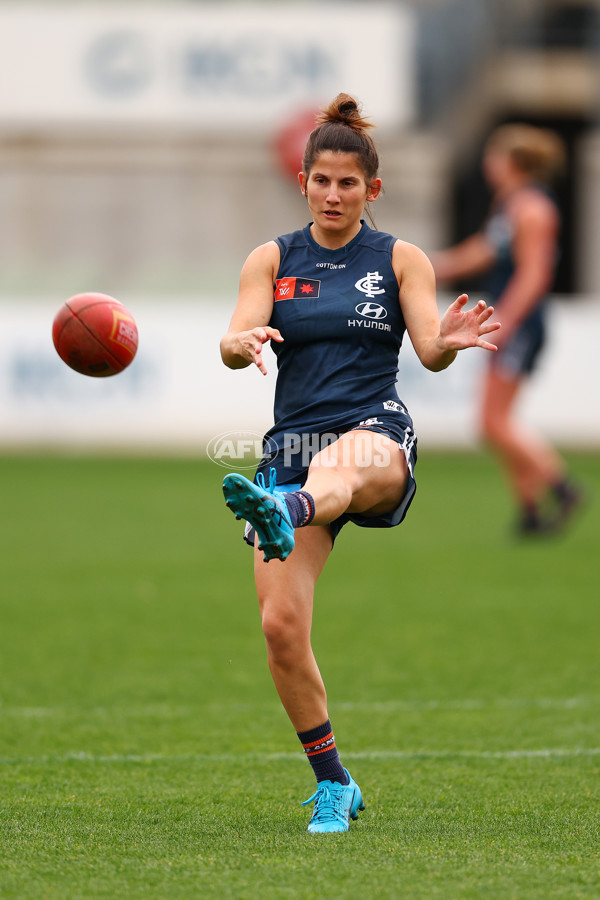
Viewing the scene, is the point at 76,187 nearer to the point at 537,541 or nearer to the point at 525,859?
the point at 537,541

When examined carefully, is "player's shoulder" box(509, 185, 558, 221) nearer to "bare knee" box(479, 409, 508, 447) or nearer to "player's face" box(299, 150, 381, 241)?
"bare knee" box(479, 409, 508, 447)

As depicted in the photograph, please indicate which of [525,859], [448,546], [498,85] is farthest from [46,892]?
[498,85]

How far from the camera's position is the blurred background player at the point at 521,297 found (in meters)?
10.0

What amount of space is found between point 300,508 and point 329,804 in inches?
35.6

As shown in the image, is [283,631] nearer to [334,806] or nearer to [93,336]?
[334,806]

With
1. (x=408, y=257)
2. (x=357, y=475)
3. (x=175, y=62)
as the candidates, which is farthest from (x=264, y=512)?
(x=175, y=62)

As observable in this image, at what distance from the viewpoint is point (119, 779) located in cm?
455

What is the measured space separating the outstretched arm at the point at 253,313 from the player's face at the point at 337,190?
21 cm

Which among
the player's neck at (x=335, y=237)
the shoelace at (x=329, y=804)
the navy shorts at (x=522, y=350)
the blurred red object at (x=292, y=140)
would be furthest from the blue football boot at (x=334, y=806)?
the blurred red object at (x=292, y=140)

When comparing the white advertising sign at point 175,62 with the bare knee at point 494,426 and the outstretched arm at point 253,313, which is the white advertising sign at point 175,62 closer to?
the bare knee at point 494,426

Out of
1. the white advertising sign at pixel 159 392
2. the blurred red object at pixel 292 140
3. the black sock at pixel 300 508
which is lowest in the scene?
the white advertising sign at pixel 159 392

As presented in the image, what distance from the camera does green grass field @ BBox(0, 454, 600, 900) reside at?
3508 mm

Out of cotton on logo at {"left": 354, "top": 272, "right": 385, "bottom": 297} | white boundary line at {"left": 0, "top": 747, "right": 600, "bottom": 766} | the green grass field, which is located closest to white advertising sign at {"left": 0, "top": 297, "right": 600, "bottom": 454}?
the green grass field

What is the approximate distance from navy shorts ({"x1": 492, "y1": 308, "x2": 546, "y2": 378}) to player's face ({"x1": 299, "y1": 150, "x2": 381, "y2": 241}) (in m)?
6.00
